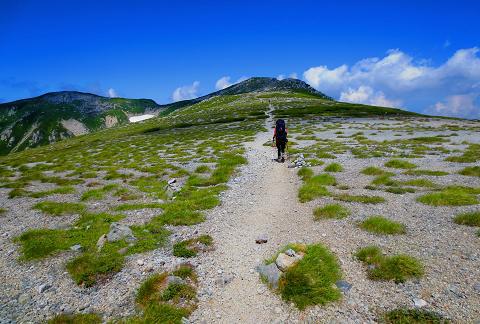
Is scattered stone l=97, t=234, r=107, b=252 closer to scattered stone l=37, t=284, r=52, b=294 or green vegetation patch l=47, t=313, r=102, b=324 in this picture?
scattered stone l=37, t=284, r=52, b=294

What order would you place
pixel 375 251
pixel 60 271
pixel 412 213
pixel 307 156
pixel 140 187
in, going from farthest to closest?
1. pixel 307 156
2. pixel 140 187
3. pixel 412 213
4. pixel 60 271
5. pixel 375 251

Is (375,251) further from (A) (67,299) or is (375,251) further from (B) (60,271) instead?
(B) (60,271)

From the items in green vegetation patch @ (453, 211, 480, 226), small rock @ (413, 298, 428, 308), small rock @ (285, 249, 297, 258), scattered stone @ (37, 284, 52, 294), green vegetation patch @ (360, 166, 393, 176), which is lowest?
scattered stone @ (37, 284, 52, 294)

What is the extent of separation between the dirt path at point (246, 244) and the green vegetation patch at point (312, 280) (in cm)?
51

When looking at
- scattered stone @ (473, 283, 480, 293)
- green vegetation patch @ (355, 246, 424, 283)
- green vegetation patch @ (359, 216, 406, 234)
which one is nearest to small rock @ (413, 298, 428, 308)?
green vegetation patch @ (355, 246, 424, 283)

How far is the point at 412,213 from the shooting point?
47.7ft

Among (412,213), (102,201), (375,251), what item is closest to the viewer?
(375,251)

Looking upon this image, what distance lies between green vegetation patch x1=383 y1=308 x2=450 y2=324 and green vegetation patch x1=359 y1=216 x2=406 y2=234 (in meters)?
4.73

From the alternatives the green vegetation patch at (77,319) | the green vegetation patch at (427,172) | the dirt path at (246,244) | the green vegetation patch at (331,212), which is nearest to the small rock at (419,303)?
the dirt path at (246,244)

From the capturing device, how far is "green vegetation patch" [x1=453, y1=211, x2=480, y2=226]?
41.3 feet

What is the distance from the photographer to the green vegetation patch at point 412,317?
7855mm

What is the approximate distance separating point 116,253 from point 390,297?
31.4 ft

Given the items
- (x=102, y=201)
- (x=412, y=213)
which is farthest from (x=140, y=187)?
(x=412, y=213)

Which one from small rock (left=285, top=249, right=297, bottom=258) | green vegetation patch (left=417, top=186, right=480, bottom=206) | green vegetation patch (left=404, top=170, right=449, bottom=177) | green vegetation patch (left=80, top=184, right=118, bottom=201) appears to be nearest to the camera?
small rock (left=285, top=249, right=297, bottom=258)
